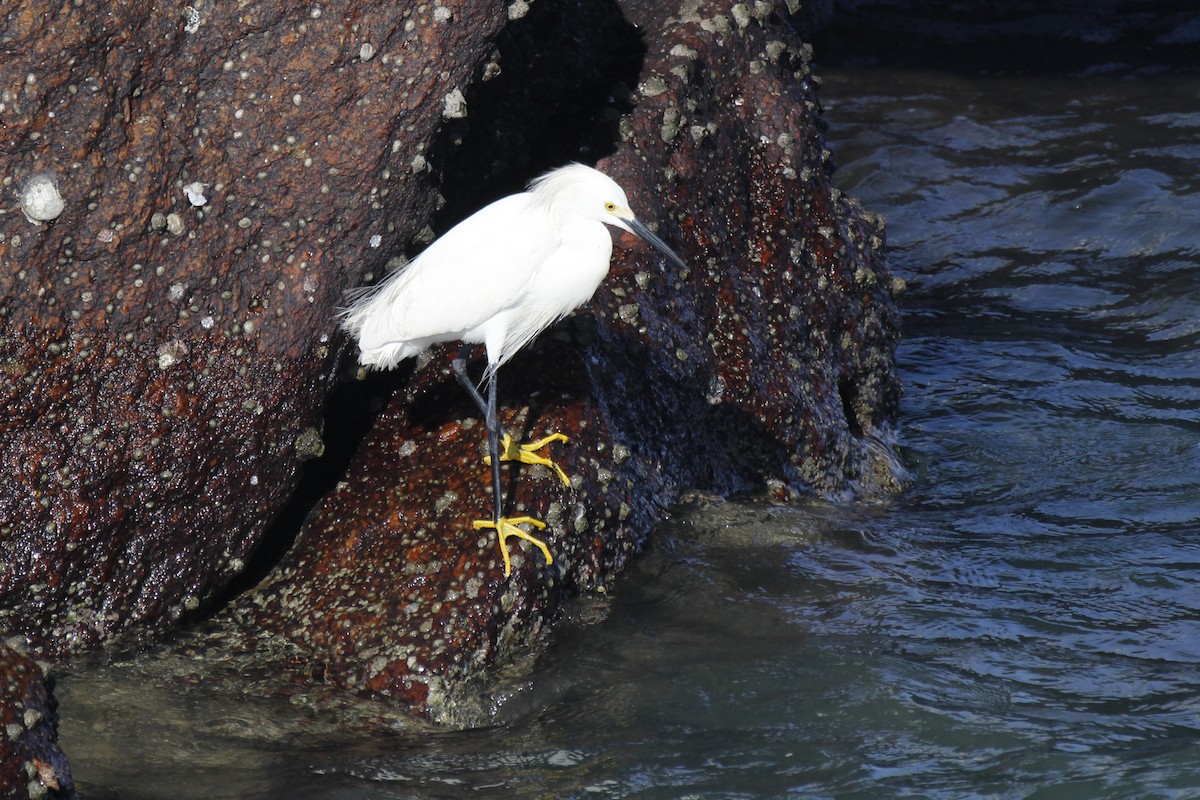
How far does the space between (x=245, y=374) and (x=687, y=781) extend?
1.86 m

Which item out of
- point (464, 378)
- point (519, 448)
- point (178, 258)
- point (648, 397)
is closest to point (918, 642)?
point (648, 397)

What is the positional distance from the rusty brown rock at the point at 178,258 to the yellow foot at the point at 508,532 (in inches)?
25.7

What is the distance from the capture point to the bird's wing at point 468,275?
418 centimetres

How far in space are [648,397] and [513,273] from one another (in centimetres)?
87

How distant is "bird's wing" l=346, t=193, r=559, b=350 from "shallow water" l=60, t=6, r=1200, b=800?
1.09 metres

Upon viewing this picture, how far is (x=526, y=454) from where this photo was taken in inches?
172

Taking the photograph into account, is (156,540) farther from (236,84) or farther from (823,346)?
(823,346)

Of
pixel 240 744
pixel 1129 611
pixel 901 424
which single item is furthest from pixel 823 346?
pixel 240 744

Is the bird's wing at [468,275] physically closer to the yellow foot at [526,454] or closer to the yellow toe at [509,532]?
the yellow foot at [526,454]

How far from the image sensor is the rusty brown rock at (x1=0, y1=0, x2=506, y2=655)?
12.6 feet

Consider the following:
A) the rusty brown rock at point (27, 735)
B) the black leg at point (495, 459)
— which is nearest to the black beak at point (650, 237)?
the black leg at point (495, 459)

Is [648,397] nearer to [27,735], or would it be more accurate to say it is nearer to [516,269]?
[516,269]

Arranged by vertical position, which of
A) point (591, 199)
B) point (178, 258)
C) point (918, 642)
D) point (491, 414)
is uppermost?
point (178, 258)

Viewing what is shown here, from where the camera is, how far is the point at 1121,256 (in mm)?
7746
